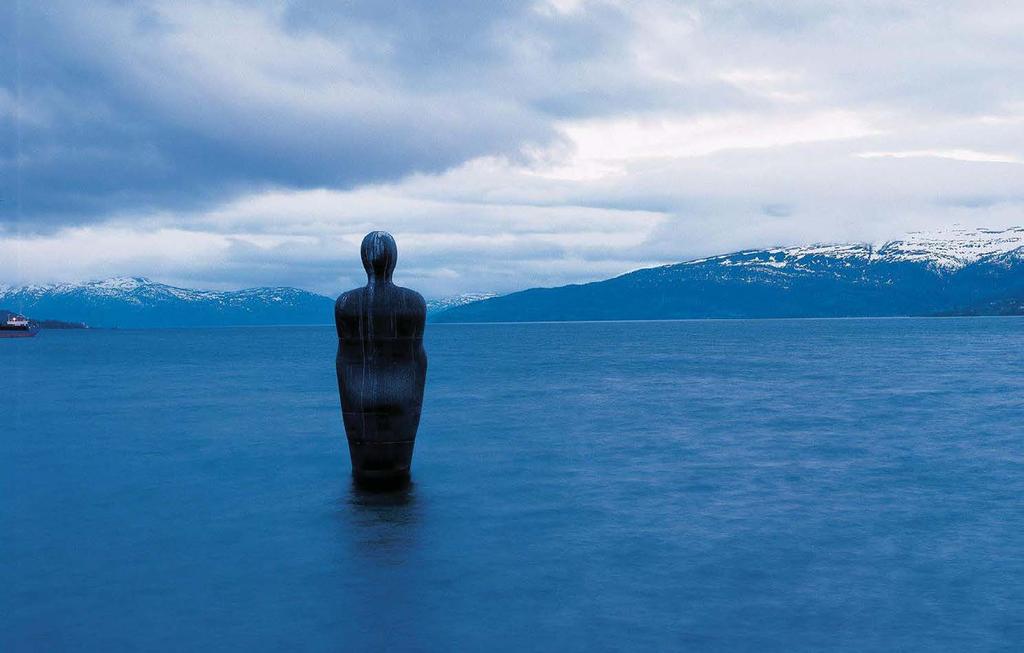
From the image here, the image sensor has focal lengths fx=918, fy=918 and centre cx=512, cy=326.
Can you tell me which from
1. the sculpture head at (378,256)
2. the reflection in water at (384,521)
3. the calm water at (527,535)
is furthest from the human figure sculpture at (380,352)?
the calm water at (527,535)

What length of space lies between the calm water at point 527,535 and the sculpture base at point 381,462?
0.48 metres

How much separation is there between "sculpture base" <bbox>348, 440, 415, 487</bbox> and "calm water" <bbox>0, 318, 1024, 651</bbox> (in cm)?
48

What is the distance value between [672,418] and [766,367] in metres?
38.4

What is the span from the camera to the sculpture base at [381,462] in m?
21.6

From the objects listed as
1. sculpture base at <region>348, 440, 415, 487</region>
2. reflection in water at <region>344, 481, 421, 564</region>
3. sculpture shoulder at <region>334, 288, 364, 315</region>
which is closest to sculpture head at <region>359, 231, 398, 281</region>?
sculpture shoulder at <region>334, 288, 364, 315</region>

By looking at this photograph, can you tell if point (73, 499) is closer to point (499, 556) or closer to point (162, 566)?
point (162, 566)

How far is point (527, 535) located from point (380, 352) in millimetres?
5284

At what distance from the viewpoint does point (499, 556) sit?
56.6ft

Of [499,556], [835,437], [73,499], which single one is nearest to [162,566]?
[499,556]

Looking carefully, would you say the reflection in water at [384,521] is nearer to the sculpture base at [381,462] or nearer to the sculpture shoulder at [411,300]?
the sculpture base at [381,462]

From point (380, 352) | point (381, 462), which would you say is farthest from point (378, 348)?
point (381, 462)

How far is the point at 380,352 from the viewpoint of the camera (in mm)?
20719

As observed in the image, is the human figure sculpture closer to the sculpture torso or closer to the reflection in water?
the sculpture torso

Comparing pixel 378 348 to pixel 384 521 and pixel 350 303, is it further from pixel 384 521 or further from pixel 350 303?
pixel 384 521
